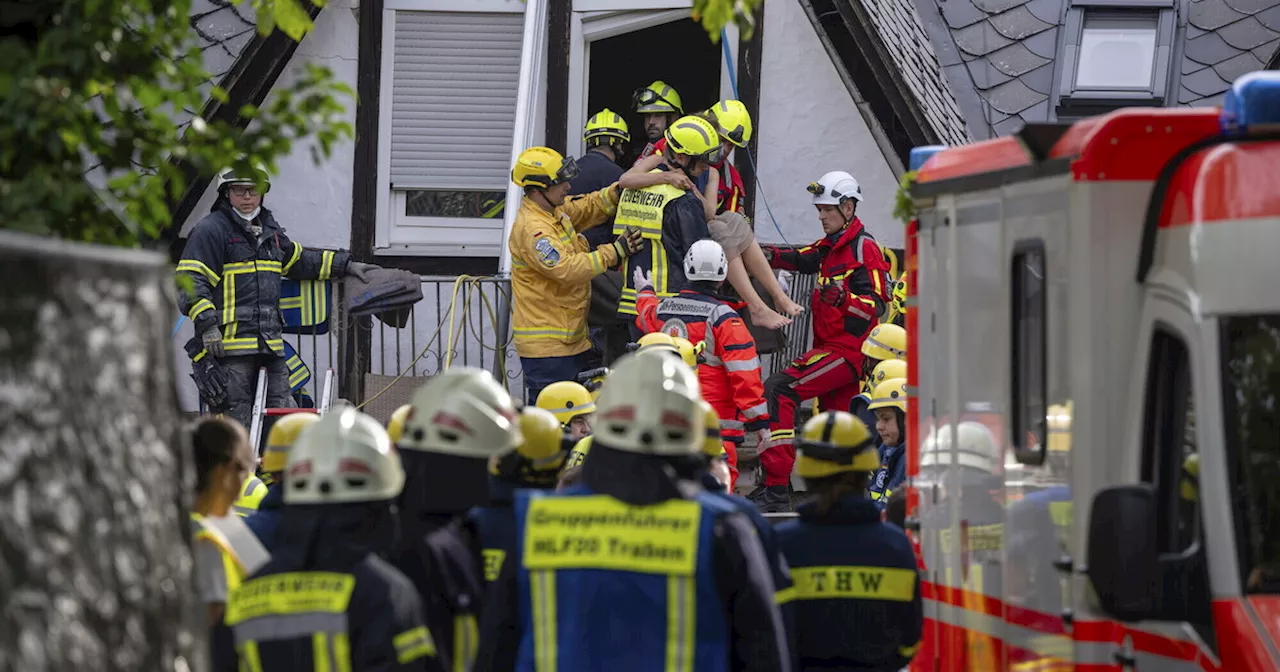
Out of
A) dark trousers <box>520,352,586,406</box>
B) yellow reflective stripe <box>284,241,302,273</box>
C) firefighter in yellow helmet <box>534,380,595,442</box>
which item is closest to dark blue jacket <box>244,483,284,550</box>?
firefighter in yellow helmet <box>534,380,595,442</box>

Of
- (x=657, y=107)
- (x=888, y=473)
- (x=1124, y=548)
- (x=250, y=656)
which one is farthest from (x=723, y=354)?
(x=1124, y=548)

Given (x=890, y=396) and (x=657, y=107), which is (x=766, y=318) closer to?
(x=657, y=107)

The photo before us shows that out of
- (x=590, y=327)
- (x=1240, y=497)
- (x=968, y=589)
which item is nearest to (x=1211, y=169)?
(x=1240, y=497)

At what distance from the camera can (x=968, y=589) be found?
6.46 m

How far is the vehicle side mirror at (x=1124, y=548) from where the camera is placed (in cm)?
468

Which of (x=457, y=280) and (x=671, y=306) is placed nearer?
(x=671, y=306)

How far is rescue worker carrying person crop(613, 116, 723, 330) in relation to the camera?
12.3m

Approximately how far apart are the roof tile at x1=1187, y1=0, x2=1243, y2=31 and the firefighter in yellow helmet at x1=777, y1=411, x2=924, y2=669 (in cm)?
1079

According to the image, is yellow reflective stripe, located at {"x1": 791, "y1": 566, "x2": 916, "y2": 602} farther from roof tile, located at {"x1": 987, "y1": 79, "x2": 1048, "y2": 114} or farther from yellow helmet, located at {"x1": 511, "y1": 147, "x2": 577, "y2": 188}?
roof tile, located at {"x1": 987, "y1": 79, "x2": 1048, "y2": 114}

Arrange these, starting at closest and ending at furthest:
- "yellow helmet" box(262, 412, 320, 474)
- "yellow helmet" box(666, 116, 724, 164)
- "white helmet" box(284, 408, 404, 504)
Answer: "white helmet" box(284, 408, 404, 504), "yellow helmet" box(262, 412, 320, 474), "yellow helmet" box(666, 116, 724, 164)

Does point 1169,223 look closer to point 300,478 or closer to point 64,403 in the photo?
point 300,478

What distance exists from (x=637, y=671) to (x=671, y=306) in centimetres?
678

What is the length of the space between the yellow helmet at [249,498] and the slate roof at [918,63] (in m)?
7.23

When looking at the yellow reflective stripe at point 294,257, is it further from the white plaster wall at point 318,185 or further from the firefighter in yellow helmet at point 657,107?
the firefighter in yellow helmet at point 657,107
